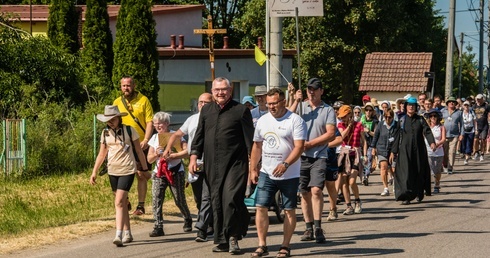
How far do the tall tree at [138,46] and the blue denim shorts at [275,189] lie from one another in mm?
18031

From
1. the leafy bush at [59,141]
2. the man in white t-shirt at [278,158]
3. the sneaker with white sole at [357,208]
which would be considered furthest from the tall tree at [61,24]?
the man in white t-shirt at [278,158]

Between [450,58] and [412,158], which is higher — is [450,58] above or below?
above

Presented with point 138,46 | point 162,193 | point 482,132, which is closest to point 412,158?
point 162,193

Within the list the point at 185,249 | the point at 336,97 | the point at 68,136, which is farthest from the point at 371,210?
the point at 336,97

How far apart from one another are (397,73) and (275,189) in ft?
101

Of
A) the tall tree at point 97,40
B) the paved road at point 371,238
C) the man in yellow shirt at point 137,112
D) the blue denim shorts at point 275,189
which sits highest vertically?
the tall tree at point 97,40

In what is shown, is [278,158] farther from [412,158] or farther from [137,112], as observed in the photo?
[412,158]

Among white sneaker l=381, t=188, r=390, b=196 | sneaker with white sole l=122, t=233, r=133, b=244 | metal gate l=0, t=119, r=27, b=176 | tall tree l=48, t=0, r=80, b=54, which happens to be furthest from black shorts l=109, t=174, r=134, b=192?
tall tree l=48, t=0, r=80, b=54

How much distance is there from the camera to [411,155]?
17516 mm

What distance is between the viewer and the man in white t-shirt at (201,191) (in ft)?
39.7

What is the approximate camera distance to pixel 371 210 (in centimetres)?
1609

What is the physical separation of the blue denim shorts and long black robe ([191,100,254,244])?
0.23 metres

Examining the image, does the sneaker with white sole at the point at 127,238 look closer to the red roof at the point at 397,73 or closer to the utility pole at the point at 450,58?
Result: the utility pole at the point at 450,58

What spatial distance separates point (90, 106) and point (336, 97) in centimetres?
3572
